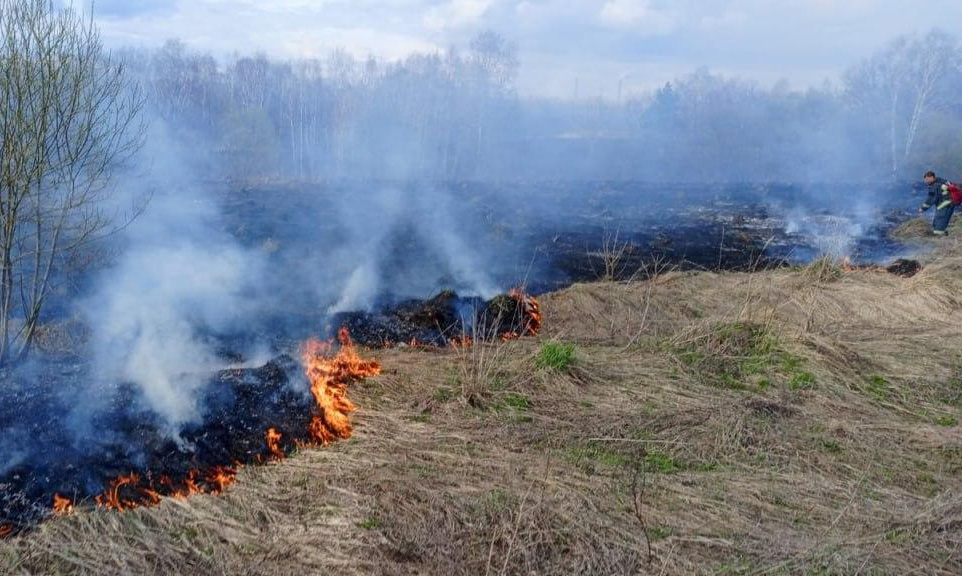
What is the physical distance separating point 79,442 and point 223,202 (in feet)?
58.4

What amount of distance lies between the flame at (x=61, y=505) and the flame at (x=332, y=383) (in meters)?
1.52

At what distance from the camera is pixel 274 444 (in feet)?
14.1

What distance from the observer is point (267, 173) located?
2992 cm

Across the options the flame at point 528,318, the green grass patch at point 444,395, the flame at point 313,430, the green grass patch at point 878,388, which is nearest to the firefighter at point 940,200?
the green grass patch at point 878,388

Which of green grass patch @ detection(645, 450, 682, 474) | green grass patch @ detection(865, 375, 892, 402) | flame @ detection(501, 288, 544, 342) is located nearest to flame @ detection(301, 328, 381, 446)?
flame @ detection(501, 288, 544, 342)

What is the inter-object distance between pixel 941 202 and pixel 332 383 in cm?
1537

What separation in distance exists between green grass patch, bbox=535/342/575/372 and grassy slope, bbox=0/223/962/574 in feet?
0.07

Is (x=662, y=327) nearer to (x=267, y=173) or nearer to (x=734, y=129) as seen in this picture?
Result: (x=267, y=173)

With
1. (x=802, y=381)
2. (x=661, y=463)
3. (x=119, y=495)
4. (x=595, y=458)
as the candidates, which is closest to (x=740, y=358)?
(x=802, y=381)

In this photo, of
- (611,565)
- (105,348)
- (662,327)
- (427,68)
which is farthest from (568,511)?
(427,68)

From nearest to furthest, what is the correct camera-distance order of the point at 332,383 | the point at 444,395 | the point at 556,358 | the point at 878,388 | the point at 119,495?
the point at 119,495 → the point at 444,395 → the point at 332,383 → the point at 878,388 → the point at 556,358

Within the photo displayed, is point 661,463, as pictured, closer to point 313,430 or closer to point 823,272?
point 313,430

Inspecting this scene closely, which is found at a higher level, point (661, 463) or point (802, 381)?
point (802, 381)

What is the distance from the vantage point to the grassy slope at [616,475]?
3115 mm
